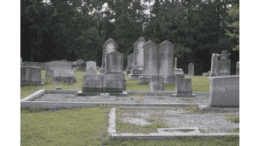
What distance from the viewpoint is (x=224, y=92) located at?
5156mm

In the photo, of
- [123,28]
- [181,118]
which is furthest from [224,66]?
[123,28]

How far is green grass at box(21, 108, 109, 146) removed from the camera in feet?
10.1

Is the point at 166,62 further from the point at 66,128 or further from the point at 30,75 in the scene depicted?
the point at 66,128

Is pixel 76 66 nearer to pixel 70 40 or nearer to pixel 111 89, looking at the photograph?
pixel 70 40

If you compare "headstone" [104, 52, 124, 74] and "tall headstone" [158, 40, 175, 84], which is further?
"headstone" [104, 52, 124, 74]

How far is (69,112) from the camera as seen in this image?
492 cm

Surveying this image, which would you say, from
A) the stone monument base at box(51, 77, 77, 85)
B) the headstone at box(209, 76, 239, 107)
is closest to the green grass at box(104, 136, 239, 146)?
the headstone at box(209, 76, 239, 107)

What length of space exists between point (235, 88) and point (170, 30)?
25063 millimetres

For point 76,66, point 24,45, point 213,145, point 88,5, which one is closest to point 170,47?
point 213,145

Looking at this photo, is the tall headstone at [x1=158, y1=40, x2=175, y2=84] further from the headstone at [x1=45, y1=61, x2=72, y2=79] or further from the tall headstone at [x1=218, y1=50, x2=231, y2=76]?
the headstone at [x1=45, y1=61, x2=72, y2=79]

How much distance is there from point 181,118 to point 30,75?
8195mm

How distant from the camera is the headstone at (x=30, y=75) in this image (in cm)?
969

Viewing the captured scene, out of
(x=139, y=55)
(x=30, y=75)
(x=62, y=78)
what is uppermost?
(x=139, y=55)

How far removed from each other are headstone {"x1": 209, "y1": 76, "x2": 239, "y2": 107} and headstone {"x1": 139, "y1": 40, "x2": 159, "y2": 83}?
627 cm
